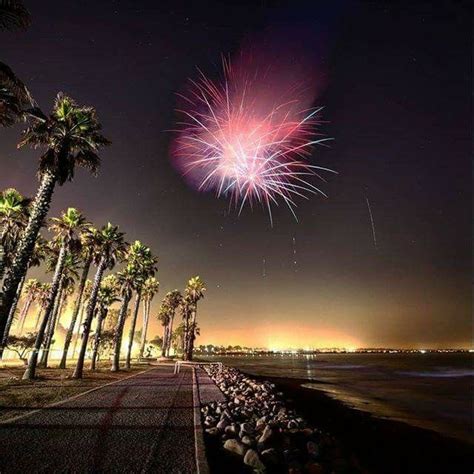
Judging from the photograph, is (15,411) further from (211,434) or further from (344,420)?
(344,420)

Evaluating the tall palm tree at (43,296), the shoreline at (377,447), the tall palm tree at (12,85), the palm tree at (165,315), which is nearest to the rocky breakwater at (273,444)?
the shoreline at (377,447)

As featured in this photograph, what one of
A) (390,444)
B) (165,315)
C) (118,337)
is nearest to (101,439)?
(390,444)

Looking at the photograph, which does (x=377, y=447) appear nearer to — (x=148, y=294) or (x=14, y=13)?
(x=14, y=13)

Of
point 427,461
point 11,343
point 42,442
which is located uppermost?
point 11,343

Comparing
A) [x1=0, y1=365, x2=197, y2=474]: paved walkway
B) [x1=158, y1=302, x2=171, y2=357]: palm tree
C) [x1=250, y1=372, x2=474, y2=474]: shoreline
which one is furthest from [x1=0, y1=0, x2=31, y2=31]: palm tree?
[x1=158, y1=302, x2=171, y2=357]: palm tree

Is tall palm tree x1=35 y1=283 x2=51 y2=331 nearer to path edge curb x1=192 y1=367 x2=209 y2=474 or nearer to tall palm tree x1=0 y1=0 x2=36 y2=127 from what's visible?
tall palm tree x1=0 y1=0 x2=36 y2=127

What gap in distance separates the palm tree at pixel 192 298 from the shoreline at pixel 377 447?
1569 inches

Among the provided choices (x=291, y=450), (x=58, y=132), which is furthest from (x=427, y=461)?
(x=58, y=132)

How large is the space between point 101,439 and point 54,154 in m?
14.4

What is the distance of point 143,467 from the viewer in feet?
22.1

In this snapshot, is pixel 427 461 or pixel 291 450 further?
pixel 427 461

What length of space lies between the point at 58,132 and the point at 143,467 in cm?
1762

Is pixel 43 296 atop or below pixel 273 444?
atop

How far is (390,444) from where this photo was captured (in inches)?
609
